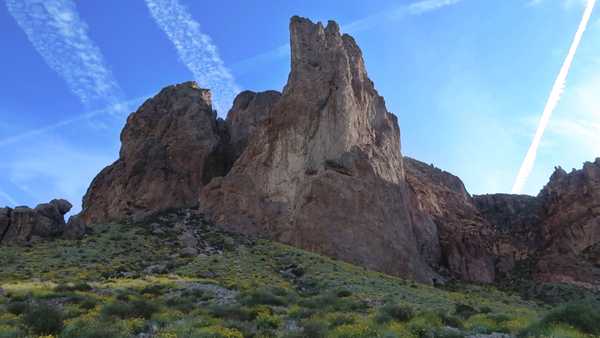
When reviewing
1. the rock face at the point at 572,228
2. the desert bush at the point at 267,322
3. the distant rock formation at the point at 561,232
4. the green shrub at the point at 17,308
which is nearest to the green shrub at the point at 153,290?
the green shrub at the point at 17,308

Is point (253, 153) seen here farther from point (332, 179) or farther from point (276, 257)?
point (276, 257)

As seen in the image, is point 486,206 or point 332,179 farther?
point 486,206

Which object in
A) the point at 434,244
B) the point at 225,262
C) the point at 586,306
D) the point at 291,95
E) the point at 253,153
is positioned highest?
the point at 291,95

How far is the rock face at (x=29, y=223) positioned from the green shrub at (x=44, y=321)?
33539 millimetres

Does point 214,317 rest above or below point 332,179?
below

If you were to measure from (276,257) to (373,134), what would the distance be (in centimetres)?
2528

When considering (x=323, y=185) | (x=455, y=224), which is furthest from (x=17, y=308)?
(x=455, y=224)

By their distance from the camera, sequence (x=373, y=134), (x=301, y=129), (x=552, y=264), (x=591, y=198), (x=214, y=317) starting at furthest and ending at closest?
(x=591, y=198), (x=552, y=264), (x=373, y=134), (x=301, y=129), (x=214, y=317)

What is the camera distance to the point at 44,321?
19266 millimetres

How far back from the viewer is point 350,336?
709 inches

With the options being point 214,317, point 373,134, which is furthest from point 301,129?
point 214,317

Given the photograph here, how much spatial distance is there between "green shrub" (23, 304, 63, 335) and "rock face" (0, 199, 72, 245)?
3354 centimetres

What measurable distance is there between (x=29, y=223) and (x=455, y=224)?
5399 cm

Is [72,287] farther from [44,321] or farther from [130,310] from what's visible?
[44,321]
